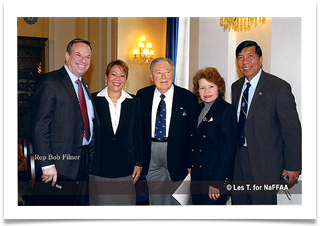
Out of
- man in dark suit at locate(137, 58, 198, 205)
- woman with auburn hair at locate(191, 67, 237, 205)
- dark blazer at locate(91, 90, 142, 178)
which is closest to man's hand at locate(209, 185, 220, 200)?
woman with auburn hair at locate(191, 67, 237, 205)

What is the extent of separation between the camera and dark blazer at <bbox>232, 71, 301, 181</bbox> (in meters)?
2.43

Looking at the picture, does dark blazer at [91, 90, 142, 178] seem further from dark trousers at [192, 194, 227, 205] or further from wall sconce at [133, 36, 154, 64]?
wall sconce at [133, 36, 154, 64]

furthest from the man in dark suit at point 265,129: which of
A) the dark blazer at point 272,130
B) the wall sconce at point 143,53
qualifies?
the wall sconce at point 143,53

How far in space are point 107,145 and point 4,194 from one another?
87 centimetres

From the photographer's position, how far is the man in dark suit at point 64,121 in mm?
2334

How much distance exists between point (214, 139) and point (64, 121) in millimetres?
1116

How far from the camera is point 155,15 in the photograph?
2564mm

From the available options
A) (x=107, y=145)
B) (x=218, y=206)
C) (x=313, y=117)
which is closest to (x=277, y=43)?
(x=313, y=117)

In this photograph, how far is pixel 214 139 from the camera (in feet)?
8.15

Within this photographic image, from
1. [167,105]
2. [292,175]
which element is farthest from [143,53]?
[292,175]

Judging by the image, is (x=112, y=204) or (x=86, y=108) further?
(x=112, y=204)

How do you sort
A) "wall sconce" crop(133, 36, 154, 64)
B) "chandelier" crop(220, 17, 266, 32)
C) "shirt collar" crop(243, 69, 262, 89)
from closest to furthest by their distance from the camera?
1. "shirt collar" crop(243, 69, 262, 89)
2. "chandelier" crop(220, 17, 266, 32)
3. "wall sconce" crop(133, 36, 154, 64)


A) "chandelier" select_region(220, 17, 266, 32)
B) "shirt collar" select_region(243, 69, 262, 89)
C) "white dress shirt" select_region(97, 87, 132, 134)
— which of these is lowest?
"white dress shirt" select_region(97, 87, 132, 134)

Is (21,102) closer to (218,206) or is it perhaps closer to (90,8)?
(90,8)
